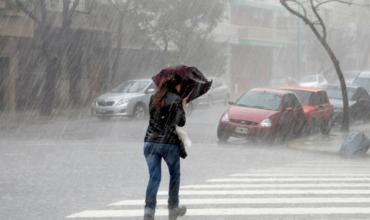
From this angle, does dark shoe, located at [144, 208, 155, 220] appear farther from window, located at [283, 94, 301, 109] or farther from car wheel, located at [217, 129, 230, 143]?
window, located at [283, 94, 301, 109]

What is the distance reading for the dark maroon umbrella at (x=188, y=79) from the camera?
754 cm

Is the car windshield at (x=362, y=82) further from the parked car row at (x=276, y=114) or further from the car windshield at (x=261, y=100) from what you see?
the car windshield at (x=261, y=100)

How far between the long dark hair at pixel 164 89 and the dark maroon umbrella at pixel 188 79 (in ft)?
0.18

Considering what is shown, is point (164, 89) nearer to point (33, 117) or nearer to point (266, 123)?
point (266, 123)

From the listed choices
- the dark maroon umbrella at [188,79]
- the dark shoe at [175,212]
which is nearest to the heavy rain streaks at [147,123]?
the dark maroon umbrella at [188,79]

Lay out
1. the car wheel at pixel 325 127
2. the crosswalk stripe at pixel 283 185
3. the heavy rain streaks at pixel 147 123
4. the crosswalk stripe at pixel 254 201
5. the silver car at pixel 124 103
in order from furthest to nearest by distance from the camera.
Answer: the silver car at pixel 124 103, the car wheel at pixel 325 127, the crosswalk stripe at pixel 283 185, the heavy rain streaks at pixel 147 123, the crosswalk stripe at pixel 254 201

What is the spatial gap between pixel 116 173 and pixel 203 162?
8.51ft

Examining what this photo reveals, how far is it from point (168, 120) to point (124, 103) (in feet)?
60.7

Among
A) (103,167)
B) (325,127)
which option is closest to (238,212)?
(103,167)

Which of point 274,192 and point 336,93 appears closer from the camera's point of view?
point 274,192

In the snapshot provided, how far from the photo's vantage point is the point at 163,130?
7473 mm

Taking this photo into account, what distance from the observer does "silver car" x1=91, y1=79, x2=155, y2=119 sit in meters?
25.7

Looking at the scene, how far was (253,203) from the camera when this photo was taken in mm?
9055

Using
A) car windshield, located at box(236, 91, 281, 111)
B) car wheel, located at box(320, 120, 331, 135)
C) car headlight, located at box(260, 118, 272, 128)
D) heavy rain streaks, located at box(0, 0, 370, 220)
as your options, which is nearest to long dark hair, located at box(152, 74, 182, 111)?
heavy rain streaks, located at box(0, 0, 370, 220)
